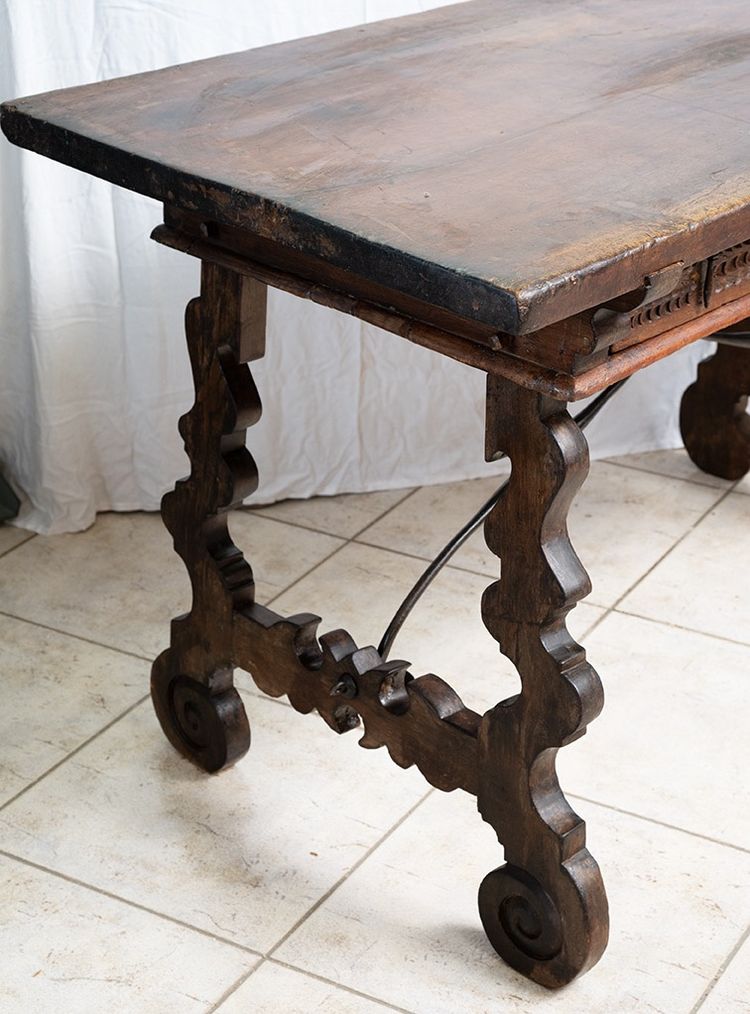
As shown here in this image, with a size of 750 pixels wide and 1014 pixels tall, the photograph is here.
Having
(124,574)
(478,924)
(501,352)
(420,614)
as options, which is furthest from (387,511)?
(501,352)

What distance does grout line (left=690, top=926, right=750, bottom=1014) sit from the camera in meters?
1.82

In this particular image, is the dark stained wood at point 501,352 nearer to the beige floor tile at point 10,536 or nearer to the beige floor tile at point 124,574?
the beige floor tile at point 124,574

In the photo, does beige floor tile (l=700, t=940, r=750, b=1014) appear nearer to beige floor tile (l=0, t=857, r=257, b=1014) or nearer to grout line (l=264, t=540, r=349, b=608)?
beige floor tile (l=0, t=857, r=257, b=1014)

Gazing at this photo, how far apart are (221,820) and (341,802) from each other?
18 cm

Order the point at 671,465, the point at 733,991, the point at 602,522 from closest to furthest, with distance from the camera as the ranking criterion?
1. the point at 733,991
2. the point at 602,522
3. the point at 671,465

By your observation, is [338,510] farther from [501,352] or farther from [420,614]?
[501,352]

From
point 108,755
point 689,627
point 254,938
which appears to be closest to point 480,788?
point 254,938

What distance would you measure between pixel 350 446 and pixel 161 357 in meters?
0.44

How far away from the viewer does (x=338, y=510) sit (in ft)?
10.00

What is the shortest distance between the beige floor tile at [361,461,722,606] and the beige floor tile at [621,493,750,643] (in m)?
0.03

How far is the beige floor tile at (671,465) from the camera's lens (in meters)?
3.11

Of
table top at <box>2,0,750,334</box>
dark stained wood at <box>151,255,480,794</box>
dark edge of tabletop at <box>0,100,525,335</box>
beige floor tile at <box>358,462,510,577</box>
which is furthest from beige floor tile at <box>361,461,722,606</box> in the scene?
dark edge of tabletop at <box>0,100,525,335</box>

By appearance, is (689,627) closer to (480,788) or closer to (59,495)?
(480,788)

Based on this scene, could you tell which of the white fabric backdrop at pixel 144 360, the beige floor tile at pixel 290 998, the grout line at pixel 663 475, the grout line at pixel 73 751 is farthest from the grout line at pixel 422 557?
the beige floor tile at pixel 290 998
